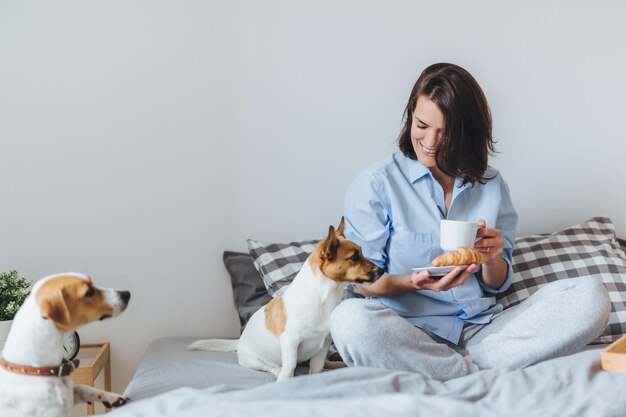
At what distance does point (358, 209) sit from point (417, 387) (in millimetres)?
637

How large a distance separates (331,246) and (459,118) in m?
0.51

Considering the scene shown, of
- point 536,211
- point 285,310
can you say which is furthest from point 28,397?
point 536,211

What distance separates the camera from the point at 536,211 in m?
2.65

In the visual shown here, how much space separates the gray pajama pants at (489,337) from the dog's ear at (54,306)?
2.05 ft

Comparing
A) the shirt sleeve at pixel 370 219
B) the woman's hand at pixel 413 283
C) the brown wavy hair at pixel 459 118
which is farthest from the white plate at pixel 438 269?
the brown wavy hair at pixel 459 118

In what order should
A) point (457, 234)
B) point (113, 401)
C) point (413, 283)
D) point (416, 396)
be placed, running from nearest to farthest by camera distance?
point (416, 396), point (113, 401), point (457, 234), point (413, 283)

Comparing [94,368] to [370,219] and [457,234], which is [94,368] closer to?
[370,219]

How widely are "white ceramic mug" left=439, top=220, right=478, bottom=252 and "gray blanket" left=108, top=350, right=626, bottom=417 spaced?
0.30 m

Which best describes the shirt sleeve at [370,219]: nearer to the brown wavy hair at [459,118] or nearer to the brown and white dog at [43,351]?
the brown wavy hair at [459,118]

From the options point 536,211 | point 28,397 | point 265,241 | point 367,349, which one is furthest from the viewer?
point 536,211

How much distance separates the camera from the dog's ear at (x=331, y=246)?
1.77 m

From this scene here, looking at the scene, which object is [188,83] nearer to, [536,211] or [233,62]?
[233,62]

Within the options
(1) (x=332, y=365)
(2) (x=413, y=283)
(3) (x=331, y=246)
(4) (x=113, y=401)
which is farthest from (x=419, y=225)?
(4) (x=113, y=401)

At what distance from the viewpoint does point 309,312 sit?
183cm
